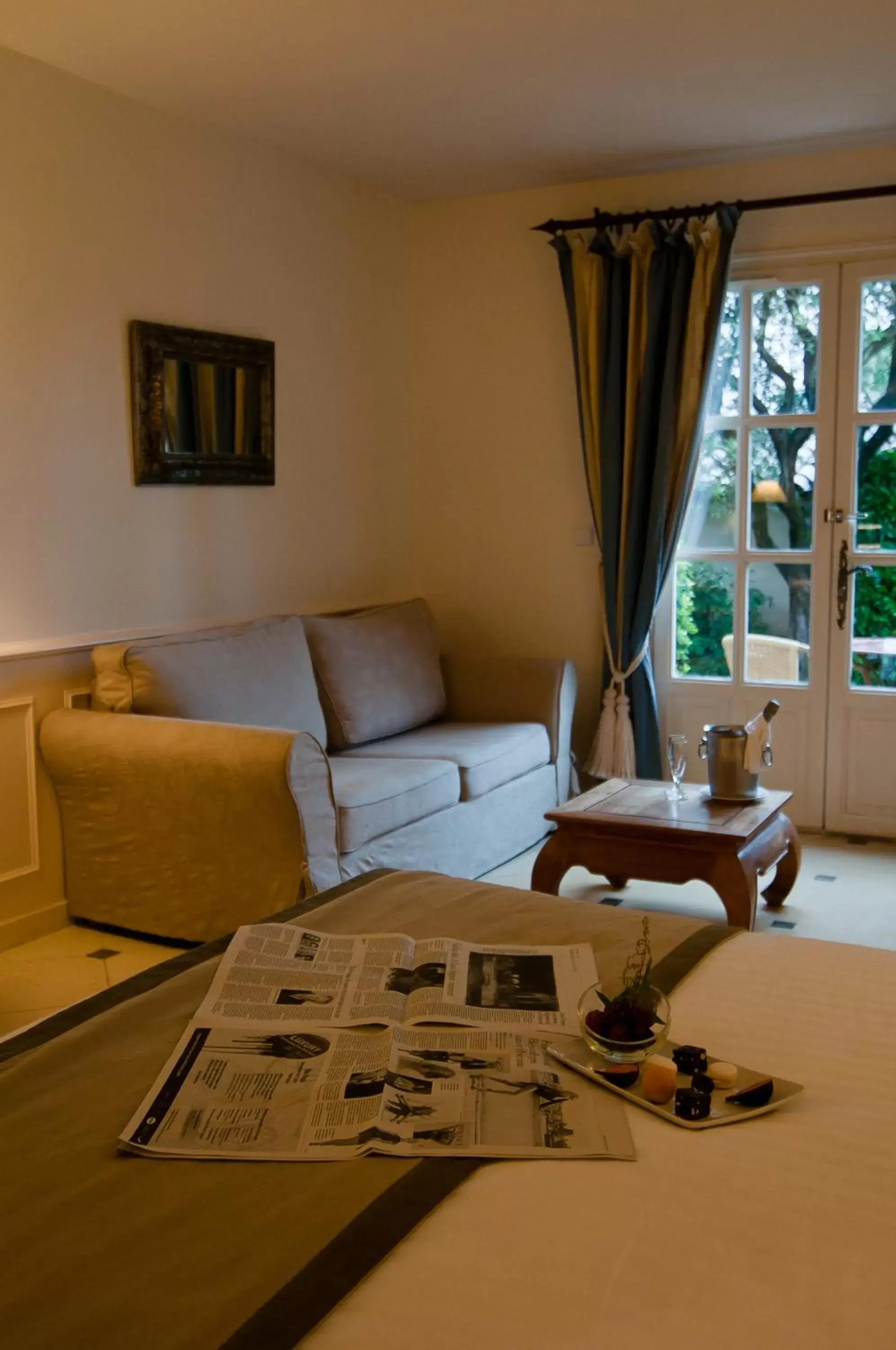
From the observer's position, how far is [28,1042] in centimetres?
167

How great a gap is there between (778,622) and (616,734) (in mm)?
779

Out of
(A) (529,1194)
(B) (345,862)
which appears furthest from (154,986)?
(B) (345,862)

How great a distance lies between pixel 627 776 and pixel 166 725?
220 centimetres

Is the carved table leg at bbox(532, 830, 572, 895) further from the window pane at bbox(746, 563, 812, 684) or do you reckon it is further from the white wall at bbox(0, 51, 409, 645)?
the window pane at bbox(746, 563, 812, 684)

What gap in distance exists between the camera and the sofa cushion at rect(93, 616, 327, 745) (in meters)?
3.82

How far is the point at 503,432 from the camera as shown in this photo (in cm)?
553

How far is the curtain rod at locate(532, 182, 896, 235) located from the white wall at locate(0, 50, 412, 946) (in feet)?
2.67

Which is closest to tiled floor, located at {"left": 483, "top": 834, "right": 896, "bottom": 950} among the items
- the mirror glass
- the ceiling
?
the mirror glass

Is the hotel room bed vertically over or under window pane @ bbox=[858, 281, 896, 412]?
under

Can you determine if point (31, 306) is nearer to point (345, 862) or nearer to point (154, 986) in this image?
point (345, 862)

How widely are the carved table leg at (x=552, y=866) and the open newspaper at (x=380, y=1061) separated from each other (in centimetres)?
187

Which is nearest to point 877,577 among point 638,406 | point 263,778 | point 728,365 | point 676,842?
point 728,365

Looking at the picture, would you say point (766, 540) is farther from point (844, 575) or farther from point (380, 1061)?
point (380, 1061)

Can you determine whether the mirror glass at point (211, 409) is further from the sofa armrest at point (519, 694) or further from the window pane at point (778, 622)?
the window pane at point (778, 622)
